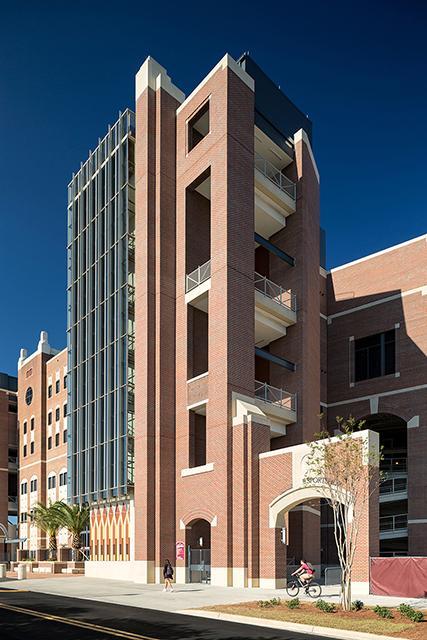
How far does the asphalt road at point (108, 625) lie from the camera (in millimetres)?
18375

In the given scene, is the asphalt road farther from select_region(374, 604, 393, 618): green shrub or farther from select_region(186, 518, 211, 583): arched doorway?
select_region(186, 518, 211, 583): arched doorway

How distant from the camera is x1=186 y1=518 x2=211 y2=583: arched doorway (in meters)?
38.8

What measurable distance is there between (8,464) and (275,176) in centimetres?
5343

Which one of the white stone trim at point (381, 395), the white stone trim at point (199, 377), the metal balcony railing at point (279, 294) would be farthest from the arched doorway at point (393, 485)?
the white stone trim at point (199, 377)

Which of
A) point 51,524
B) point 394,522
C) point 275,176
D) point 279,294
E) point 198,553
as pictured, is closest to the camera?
point 198,553

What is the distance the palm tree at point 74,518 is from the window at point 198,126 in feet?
92.5

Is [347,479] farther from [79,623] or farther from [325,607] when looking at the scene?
[79,623]

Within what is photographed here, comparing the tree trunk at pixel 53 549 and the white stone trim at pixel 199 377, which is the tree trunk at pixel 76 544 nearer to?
the tree trunk at pixel 53 549

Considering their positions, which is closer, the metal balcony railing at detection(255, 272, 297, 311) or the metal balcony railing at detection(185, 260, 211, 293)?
the metal balcony railing at detection(185, 260, 211, 293)

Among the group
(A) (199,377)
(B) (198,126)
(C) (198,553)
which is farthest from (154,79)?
(C) (198,553)

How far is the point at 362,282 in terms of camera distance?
173 feet

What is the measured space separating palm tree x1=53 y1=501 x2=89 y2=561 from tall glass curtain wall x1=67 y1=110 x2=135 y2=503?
3147 mm

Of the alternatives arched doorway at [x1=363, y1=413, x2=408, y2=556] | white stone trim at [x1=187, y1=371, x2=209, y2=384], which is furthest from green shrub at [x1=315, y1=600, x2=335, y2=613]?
arched doorway at [x1=363, y1=413, x2=408, y2=556]

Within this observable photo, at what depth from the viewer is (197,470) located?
39000 mm
